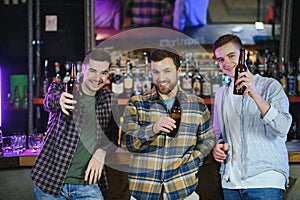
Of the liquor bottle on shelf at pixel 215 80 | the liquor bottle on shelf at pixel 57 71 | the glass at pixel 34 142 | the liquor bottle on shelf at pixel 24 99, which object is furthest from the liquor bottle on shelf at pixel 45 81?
the liquor bottle on shelf at pixel 215 80

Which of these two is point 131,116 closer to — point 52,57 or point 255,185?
point 255,185

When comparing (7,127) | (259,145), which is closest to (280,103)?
(259,145)

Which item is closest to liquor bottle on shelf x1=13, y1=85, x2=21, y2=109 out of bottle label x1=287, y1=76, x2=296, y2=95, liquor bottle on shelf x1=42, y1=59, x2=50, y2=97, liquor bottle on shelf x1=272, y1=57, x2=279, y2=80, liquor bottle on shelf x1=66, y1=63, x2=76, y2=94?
liquor bottle on shelf x1=42, y1=59, x2=50, y2=97

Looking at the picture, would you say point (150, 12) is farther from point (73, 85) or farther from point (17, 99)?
point (73, 85)

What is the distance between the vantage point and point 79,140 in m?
2.52

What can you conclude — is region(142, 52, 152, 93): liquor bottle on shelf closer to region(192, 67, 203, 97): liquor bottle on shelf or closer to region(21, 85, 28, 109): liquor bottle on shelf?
region(192, 67, 203, 97): liquor bottle on shelf

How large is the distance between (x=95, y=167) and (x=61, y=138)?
0.76 feet

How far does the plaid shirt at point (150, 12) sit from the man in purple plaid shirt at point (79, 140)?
2255 millimetres

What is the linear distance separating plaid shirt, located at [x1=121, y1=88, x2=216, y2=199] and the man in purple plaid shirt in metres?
0.14

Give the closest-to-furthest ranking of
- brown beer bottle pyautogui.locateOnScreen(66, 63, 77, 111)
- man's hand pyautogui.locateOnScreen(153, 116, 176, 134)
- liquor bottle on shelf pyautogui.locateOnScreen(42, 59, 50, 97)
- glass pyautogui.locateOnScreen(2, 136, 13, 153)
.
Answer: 1. man's hand pyautogui.locateOnScreen(153, 116, 176, 134)
2. brown beer bottle pyautogui.locateOnScreen(66, 63, 77, 111)
3. glass pyautogui.locateOnScreen(2, 136, 13, 153)
4. liquor bottle on shelf pyautogui.locateOnScreen(42, 59, 50, 97)

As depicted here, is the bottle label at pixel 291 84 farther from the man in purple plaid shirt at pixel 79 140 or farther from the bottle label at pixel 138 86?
the man in purple plaid shirt at pixel 79 140

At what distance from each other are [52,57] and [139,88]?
2.90 feet

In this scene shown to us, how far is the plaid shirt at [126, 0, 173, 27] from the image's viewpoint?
15.6ft

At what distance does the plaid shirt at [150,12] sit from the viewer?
475 centimetres
